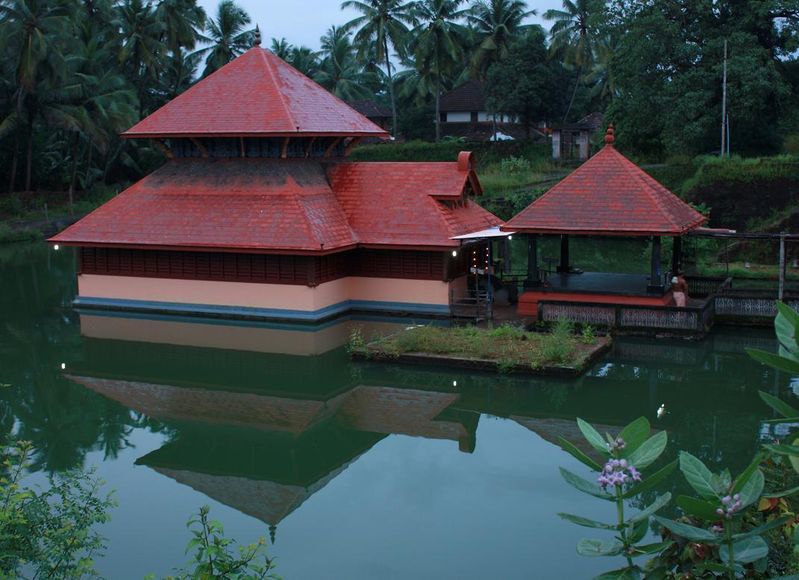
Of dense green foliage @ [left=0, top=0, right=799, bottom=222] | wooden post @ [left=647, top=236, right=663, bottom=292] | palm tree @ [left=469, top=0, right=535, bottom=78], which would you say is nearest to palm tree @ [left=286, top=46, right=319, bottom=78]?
dense green foliage @ [left=0, top=0, right=799, bottom=222]

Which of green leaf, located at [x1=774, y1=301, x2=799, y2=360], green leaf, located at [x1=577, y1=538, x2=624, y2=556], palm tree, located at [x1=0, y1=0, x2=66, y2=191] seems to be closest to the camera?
green leaf, located at [x1=774, y1=301, x2=799, y2=360]

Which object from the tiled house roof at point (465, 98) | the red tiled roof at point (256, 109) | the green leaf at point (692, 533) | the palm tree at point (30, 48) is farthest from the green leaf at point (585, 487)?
the tiled house roof at point (465, 98)

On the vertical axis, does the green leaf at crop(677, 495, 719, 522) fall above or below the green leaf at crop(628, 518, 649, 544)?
above

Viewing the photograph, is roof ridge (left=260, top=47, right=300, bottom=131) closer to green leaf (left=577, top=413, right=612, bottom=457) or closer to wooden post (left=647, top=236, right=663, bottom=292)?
wooden post (left=647, top=236, right=663, bottom=292)

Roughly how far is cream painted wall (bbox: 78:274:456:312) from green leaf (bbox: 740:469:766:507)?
15.0 meters

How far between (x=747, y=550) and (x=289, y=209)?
1579 centimetres

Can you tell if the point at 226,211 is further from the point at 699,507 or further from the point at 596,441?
the point at 699,507

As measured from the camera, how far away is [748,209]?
28.1m

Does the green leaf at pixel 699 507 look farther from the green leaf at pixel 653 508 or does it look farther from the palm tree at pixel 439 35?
the palm tree at pixel 439 35

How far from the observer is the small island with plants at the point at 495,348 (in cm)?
1452

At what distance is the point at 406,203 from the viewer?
19.6 meters

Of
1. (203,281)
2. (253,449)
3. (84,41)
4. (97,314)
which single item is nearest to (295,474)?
(253,449)

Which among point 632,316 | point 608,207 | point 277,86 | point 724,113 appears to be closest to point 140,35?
point 277,86

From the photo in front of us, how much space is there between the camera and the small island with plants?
14.5 meters
